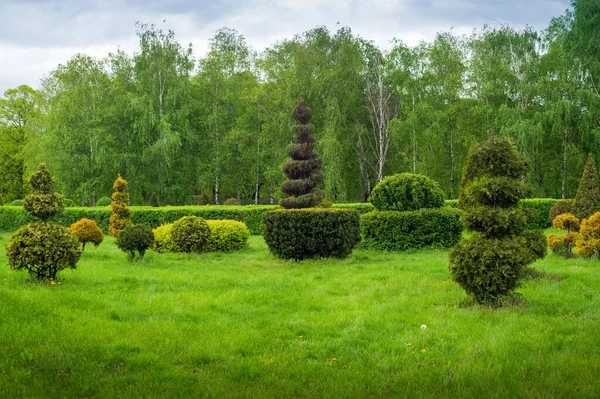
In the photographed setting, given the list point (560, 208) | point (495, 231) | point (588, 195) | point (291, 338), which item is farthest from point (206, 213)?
point (291, 338)

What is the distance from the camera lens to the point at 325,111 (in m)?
34.3

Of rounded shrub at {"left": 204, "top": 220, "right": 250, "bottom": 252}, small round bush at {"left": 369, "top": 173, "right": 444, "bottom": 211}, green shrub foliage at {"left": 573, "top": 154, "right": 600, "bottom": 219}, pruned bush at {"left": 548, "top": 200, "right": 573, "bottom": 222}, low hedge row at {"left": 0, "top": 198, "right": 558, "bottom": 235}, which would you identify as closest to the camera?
small round bush at {"left": 369, "top": 173, "right": 444, "bottom": 211}

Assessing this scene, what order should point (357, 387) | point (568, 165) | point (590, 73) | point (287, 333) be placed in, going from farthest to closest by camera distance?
point (568, 165), point (590, 73), point (287, 333), point (357, 387)

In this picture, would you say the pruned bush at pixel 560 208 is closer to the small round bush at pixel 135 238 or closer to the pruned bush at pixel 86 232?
the small round bush at pixel 135 238

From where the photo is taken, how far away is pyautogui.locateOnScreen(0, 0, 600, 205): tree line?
108 ft

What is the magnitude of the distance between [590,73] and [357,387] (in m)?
31.7

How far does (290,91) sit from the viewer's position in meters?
34.7

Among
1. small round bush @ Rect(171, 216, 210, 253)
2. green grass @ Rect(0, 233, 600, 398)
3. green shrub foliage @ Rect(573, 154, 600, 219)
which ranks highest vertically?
green shrub foliage @ Rect(573, 154, 600, 219)

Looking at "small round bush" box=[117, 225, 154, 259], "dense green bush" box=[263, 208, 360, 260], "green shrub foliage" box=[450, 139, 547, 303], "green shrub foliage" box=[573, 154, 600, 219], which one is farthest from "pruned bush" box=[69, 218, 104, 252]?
"green shrub foliage" box=[573, 154, 600, 219]

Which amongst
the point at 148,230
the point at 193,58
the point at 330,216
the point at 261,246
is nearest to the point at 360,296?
the point at 330,216

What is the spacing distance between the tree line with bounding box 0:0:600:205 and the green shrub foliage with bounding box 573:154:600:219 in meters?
10.0

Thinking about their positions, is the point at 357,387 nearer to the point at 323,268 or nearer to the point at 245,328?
the point at 245,328

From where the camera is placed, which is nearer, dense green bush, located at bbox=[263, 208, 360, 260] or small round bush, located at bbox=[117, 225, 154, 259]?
small round bush, located at bbox=[117, 225, 154, 259]

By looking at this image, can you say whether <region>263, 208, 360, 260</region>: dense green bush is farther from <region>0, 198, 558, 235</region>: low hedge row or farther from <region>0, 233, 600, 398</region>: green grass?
<region>0, 198, 558, 235</region>: low hedge row
